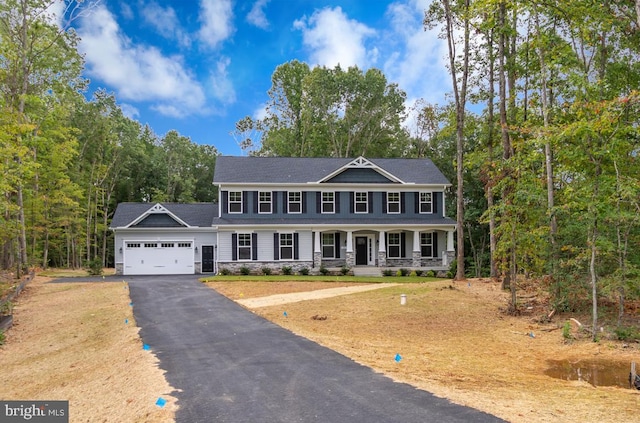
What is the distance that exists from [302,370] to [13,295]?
14236 millimetres

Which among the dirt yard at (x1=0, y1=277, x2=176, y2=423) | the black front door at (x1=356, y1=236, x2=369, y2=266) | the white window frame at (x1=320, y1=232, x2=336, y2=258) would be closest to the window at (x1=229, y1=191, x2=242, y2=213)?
the white window frame at (x1=320, y1=232, x2=336, y2=258)

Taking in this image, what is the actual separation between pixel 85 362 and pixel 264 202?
64.1 feet

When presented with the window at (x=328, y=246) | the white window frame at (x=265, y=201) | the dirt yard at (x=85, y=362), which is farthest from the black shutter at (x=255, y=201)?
the dirt yard at (x=85, y=362)

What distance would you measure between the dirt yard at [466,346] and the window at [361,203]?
33.3 ft

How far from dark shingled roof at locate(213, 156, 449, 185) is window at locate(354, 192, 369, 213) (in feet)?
7.39

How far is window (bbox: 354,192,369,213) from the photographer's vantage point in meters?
29.6

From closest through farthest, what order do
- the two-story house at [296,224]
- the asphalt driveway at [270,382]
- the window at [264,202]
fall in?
1. the asphalt driveway at [270,382]
2. the two-story house at [296,224]
3. the window at [264,202]

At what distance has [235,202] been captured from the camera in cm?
2870

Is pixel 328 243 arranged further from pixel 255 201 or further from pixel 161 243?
pixel 161 243

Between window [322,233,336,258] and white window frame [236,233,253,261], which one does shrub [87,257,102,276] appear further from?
window [322,233,336,258]

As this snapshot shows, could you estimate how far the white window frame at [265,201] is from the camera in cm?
2886

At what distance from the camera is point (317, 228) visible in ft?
92.0

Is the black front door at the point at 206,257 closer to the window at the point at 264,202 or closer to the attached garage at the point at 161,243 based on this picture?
the attached garage at the point at 161,243

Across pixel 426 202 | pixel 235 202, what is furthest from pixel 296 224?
A: pixel 426 202
